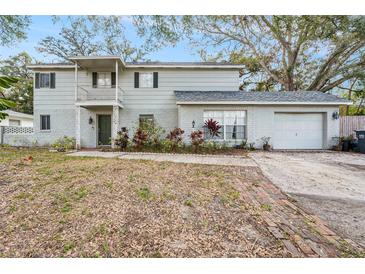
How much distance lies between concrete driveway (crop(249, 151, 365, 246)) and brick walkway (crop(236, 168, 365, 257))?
252mm

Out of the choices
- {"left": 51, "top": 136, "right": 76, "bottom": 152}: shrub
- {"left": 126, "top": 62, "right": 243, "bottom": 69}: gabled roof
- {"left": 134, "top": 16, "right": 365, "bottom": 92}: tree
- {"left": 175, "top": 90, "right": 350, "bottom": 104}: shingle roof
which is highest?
{"left": 134, "top": 16, "right": 365, "bottom": 92}: tree

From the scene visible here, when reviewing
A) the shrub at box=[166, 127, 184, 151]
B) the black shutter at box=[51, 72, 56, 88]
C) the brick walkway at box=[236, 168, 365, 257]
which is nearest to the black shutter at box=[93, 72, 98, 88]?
the black shutter at box=[51, 72, 56, 88]

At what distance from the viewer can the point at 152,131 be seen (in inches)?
461

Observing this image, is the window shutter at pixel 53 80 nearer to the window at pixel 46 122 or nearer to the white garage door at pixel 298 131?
the window at pixel 46 122

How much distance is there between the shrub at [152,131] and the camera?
11250 millimetres

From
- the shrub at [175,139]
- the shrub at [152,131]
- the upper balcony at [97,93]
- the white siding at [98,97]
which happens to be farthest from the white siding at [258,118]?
the upper balcony at [97,93]

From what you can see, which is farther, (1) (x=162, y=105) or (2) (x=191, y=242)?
(1) (x=162, y=105)

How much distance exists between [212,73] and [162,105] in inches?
150

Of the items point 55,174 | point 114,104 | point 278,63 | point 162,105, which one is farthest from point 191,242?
point 278,63

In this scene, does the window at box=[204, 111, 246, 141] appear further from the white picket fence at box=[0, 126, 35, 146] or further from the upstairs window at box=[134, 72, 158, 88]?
the white picket fence at box=[0, 126, 35, 146]

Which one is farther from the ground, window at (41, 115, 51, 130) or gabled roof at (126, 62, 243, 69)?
gabled roof at (126, 62, 243, 69)

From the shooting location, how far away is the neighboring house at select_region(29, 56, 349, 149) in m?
12.0
